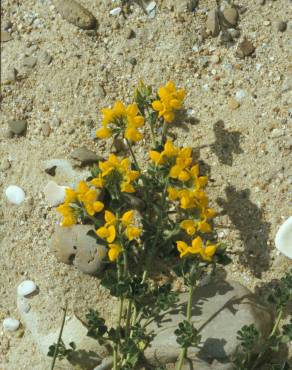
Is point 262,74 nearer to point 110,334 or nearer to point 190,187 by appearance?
point 190,187

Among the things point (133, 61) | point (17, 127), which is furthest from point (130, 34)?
point (17, 127)

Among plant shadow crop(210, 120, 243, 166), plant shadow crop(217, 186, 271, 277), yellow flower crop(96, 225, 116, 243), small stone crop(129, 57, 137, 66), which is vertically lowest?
plant shadow crop(217, 186, 271, 277)

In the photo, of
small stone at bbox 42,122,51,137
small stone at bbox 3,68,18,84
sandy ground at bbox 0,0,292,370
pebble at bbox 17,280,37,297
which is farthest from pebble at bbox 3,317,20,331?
small stone at bbox 3,68,18,84

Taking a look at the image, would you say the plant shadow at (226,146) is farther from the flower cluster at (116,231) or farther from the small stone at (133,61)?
the flower cluster at (116,231)

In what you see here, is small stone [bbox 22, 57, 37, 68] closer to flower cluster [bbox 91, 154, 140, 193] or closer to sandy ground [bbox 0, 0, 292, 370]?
sandy ground [bbox 0, 0, 292, 370]

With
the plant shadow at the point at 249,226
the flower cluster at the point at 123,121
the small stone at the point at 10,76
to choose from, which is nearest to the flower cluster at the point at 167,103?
the flower cluster at the point at 123,121

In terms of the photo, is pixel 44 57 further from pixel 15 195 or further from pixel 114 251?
pixel 114 251
